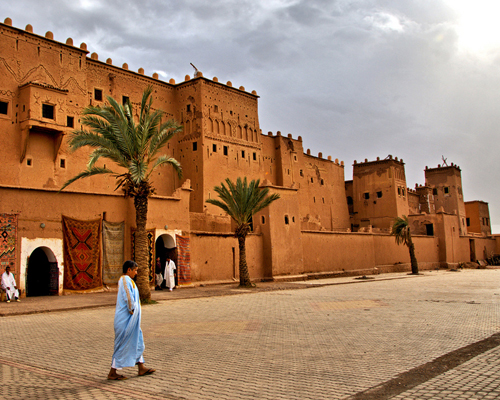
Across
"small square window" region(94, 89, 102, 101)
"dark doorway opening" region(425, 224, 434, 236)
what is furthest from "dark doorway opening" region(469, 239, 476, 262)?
"small square window" region(94, 89, 102, 101)

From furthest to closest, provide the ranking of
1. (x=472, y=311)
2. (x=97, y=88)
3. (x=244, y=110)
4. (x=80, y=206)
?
(x=244, y=110) < (x=97, y=88) < (x=80, y=206) < (x=472, y=311)

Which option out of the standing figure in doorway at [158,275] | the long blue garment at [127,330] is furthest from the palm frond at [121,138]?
the long blue garment at [127,330]

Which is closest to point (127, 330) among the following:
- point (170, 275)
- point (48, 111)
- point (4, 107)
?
point (170, 275)

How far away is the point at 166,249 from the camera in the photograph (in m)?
20.6

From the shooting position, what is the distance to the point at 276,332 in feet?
28.1

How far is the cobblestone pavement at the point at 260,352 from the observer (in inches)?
194

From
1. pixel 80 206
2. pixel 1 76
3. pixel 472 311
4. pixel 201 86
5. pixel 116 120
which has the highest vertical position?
pixel 201 86

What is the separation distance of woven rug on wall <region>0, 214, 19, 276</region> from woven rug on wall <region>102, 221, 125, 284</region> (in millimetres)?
3327

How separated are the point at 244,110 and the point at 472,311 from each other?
85.9ft

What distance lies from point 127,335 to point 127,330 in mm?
59

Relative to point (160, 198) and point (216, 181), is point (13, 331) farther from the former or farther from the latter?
point (216, 181)

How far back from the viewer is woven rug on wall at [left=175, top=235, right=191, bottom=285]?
66.0ft

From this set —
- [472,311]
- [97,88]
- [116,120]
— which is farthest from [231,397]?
[97,88]

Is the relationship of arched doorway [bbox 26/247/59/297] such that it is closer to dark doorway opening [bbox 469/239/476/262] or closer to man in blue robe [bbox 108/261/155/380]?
man in blue robe [bbox 108/261/155/380]
